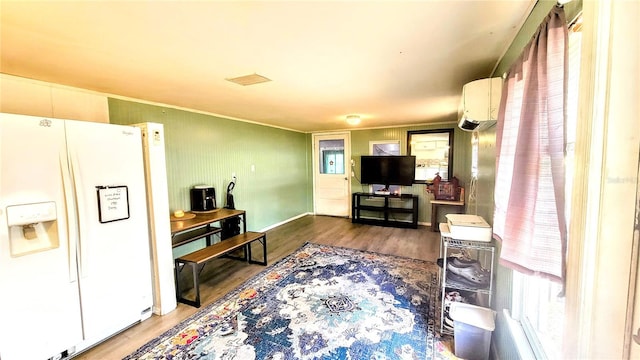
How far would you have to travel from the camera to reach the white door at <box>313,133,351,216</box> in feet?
19.9

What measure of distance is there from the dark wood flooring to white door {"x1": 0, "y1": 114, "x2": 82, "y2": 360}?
35cm

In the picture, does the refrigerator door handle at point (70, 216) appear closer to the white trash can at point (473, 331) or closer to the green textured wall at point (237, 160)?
the green textured wall at point (237, 160)

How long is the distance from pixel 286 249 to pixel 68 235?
2572 millimetres

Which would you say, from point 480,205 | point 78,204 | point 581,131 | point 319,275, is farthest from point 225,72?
point 480,205

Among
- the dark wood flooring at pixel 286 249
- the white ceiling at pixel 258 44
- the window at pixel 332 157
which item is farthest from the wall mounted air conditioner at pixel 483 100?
the window at pixel 332 157

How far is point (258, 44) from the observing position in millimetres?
1584

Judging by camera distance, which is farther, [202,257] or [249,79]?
[202,257]

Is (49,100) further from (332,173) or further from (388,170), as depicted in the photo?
(388,170)

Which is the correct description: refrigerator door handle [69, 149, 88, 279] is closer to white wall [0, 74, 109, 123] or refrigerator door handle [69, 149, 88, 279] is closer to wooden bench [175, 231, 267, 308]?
wooden bench [175, 231, 267, 308]

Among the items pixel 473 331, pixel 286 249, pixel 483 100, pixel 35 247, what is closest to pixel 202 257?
pixel 35 247

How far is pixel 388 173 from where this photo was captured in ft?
17.7

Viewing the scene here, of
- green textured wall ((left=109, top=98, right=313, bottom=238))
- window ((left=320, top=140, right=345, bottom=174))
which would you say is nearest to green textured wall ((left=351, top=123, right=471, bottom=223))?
window ((left=320, top=140, right=345, bottom=174))

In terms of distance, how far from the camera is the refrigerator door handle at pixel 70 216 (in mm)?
1777

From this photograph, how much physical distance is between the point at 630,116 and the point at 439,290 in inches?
93.7
